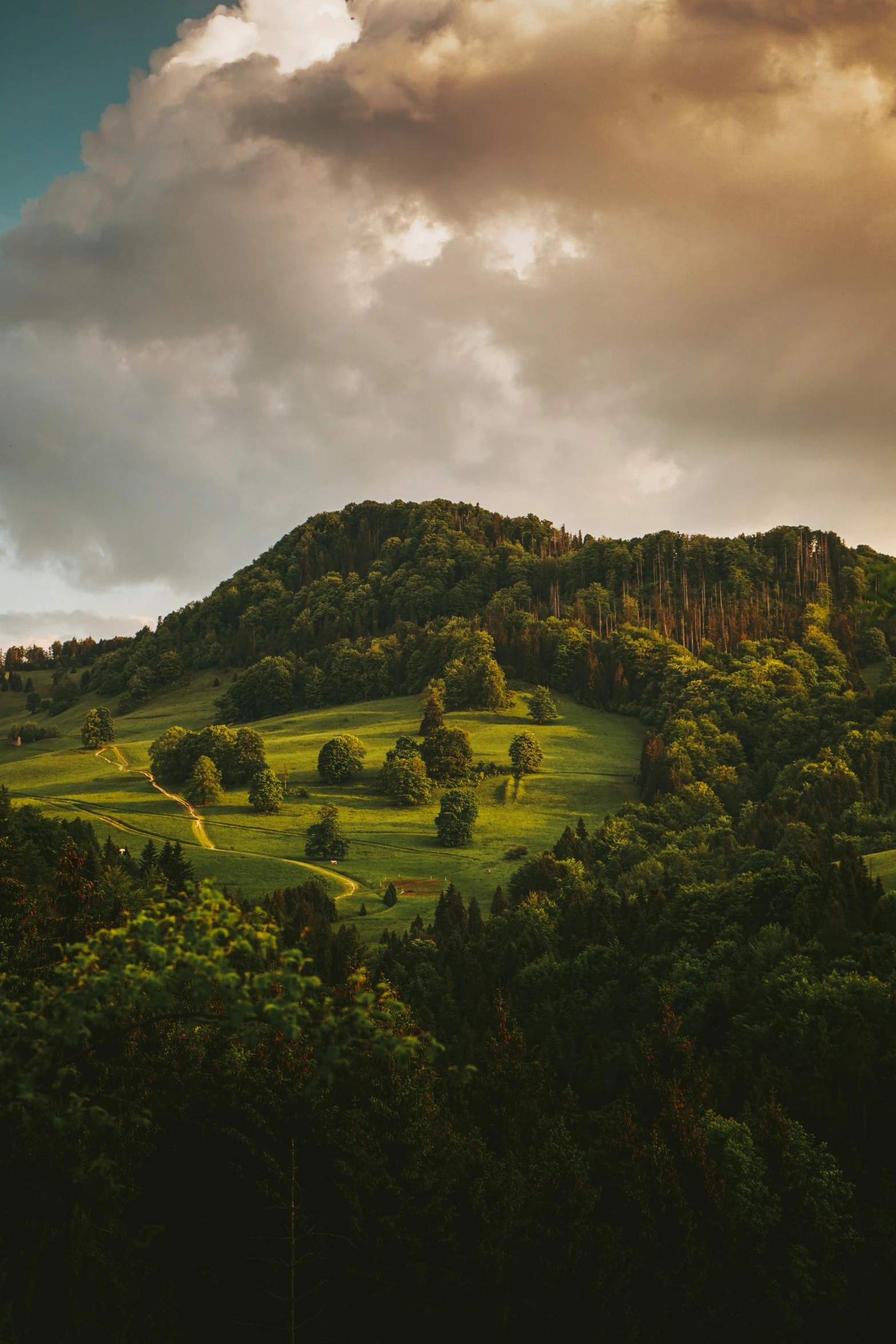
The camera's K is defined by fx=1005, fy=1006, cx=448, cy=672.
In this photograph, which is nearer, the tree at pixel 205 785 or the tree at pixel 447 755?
the tree at pixel 205 785

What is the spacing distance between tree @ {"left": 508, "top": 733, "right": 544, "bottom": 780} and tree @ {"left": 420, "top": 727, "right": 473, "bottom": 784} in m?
7.00

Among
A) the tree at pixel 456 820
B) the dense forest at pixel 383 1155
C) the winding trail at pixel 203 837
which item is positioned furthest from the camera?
the tree at pixel 456 820

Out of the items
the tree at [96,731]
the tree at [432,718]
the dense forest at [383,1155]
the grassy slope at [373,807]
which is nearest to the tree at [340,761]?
the grassy slope at [373,807]

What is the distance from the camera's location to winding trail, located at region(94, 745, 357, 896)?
118 metres

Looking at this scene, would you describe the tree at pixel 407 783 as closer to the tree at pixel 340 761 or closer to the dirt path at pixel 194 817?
the tree at pixel 340 761

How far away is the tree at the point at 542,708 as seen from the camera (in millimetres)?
190125

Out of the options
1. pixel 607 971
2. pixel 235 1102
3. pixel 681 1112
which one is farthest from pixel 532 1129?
pixel 607 971

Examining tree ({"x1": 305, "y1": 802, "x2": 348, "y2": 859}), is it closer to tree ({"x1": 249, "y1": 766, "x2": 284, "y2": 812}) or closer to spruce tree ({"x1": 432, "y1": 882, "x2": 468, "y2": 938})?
tree ({"x1": 249, "y1": 766, "x2": 284, "y2": 812})

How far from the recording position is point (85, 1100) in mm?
12617

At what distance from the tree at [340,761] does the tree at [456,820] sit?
24.2 m

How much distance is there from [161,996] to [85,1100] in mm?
2271

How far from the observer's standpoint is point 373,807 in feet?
487

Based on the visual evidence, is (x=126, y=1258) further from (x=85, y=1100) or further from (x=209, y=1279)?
(x=85, y=1100)

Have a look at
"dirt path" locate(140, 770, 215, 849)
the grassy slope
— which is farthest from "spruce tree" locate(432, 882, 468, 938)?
"dirt path" locate(140, 770, 215, 849)
